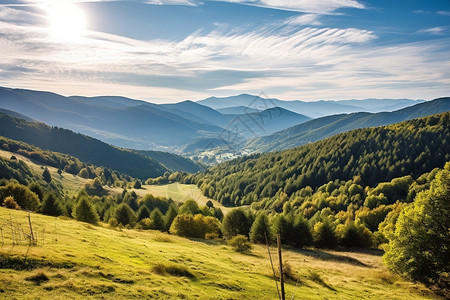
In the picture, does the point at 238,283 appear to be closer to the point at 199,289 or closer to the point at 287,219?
the point at 199,289

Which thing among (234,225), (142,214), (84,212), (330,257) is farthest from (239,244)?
(142,214)

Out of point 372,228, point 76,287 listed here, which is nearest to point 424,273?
point 76,287

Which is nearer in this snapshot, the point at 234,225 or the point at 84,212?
the point at 84,212

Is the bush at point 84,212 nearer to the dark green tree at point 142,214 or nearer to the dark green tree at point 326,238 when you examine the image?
the dark green tree at point 142,214

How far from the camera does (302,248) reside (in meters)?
90.2

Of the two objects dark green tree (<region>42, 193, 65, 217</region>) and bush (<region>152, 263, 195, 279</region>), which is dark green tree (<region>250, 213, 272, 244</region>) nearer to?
bush (<region>152, 263, 195, 279</region>)

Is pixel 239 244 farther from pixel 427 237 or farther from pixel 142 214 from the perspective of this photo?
pixel 142 214

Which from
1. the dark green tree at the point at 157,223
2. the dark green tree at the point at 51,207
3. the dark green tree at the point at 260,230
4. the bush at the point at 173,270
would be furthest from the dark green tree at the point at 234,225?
the bush at the point at 173,270

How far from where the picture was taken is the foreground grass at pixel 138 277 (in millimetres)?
25984

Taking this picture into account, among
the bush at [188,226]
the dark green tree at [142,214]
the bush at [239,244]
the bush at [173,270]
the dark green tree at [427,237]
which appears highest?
Result: the dark green tree at [427,237]

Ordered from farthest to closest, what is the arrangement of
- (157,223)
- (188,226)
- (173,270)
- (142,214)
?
(142,214), (157,223), (188,226), (173,270)

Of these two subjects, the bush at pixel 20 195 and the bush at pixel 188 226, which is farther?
the bush at pixel 188 226

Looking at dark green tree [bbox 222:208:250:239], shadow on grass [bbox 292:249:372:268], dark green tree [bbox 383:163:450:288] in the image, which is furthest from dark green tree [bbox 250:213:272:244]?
dark green tree [bbox 383:163:450:288]

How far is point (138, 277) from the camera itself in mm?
31797
